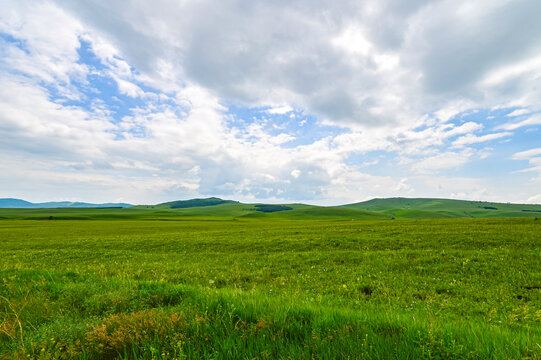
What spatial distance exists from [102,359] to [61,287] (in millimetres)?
5705

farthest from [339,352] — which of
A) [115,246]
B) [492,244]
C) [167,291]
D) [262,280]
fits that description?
[115,246]

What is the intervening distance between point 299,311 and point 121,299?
477 centimetres

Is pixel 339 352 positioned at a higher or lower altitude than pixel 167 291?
higher

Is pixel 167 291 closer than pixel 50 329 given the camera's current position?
No

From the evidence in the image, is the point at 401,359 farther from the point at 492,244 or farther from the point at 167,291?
the point at 492,244

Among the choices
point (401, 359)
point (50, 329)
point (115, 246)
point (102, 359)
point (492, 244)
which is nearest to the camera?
point (401, 359)

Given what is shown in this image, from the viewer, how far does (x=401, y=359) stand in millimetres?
3184

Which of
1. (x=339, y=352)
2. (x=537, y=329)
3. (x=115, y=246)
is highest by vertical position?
(x=339, y=352)

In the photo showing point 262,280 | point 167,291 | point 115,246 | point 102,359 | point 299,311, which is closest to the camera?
point 102,359

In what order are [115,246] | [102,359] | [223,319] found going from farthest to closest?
[115,246]
[223,319]
[102,359]

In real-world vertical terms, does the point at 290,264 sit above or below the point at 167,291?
below

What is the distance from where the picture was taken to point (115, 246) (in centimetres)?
2944

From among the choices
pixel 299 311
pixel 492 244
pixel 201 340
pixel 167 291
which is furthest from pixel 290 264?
pixel 492 244

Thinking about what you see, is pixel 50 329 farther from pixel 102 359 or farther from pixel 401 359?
pixel 401 359
